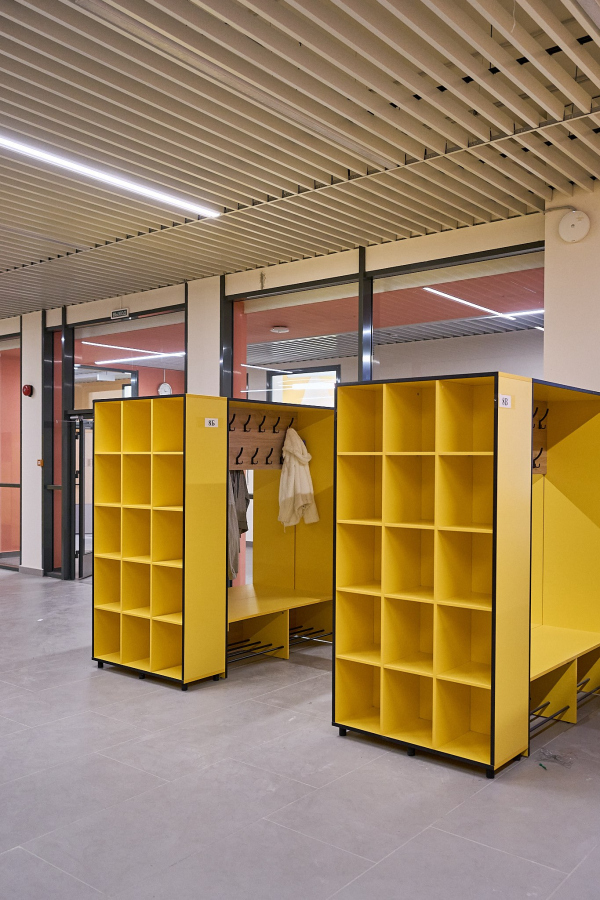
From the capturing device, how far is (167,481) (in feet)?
18.4

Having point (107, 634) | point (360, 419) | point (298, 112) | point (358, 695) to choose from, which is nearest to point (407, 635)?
point (358, 695)

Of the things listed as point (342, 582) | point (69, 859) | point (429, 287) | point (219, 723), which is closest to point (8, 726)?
point (219, 723)

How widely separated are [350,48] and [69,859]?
12.9ft

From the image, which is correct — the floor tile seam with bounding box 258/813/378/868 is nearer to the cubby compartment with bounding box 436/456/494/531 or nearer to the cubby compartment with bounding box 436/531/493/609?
the cubby compartment with bounding box 436/531/493/609

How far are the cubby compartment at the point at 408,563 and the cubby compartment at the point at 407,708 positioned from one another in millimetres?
477

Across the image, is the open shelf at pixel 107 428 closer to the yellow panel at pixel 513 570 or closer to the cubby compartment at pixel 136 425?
the cubby compartment at pixel 136 425

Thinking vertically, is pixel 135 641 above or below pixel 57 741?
above

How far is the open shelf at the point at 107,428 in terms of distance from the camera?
5910 millimetres

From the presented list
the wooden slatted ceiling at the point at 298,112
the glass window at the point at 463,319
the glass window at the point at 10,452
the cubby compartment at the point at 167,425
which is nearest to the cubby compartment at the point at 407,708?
the cubby compartment at the point at 167,425

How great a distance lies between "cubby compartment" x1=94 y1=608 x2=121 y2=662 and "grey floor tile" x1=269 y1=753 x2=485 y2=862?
8.67ft

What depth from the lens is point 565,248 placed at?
563 cm

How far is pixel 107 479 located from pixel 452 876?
400cm

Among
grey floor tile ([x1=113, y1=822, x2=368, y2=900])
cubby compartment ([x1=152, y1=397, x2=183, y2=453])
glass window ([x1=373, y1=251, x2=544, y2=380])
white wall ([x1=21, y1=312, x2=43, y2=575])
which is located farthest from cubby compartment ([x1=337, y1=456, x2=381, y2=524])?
white wall ([x1=21, y1=312, x2=43, y2=575])

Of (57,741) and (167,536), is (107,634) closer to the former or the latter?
(167,536)
